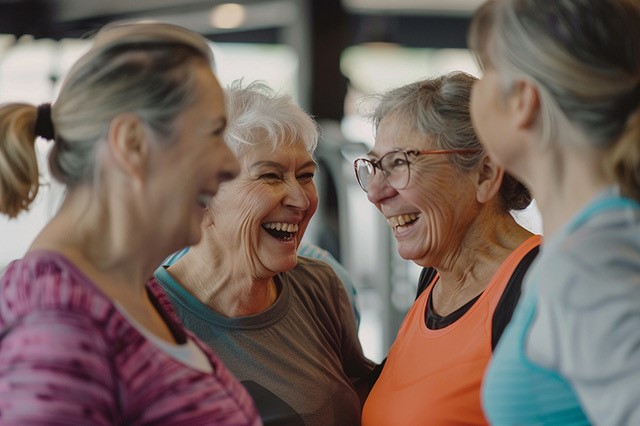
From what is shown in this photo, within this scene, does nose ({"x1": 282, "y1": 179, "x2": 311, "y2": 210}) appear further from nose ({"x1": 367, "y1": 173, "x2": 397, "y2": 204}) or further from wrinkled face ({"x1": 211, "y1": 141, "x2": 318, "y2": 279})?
nose ({"x1": 367, "y1": 173, "x2": 397, "y2": 204})

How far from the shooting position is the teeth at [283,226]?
244 centimetres

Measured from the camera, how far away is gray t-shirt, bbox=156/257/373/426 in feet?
7.48

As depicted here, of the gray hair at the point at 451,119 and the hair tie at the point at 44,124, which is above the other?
the hair tie at the point at 44,124

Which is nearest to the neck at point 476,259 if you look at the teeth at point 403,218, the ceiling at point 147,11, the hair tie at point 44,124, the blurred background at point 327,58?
the teeth at point 403,218

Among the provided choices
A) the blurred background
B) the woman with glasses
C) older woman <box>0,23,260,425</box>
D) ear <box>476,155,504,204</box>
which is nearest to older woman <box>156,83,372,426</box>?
the woman with glasses

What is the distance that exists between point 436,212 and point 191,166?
3.52 feet

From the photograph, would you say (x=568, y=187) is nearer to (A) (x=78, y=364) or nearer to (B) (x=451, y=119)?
(A) (x=78, y=364)

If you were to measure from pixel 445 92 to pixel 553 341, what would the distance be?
123 centimetres

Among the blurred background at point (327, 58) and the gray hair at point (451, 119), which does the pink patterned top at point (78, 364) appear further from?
the blurred background at point (327, 58)

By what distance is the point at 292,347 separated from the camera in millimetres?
2373

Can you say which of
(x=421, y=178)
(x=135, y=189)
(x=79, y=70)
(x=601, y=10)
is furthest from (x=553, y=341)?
(x=421, y=178)

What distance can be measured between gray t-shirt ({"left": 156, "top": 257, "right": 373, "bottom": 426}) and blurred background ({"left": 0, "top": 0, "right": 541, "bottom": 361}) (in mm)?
2166

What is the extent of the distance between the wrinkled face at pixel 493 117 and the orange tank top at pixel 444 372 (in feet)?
2.17

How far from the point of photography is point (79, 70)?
1.37 metres
